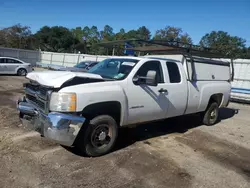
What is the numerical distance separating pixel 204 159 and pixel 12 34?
181 feet

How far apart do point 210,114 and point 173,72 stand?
262 centimetres

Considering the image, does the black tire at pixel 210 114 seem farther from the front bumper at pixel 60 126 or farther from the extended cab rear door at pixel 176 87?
the front bumper at pixel 60 126

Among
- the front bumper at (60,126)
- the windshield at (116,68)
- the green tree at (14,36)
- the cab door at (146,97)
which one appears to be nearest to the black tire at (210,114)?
the cab door at (146,97)

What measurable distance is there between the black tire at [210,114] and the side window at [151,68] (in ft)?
9.01

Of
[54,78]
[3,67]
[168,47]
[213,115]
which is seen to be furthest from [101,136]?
[3,67]

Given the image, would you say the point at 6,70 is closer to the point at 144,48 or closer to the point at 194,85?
the point at 144,48

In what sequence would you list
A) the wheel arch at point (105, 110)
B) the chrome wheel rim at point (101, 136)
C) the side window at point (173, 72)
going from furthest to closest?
1. the side window at point (173, 72)
2. the chrome wheel rim at point (101, 136)
3. the wheel arch at point (105, 110)

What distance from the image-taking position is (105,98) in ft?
13.2

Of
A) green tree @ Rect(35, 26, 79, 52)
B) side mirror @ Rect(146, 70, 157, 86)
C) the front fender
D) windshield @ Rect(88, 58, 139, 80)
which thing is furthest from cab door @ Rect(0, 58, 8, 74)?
green tree @ Rect(35, 26, 79, 52)

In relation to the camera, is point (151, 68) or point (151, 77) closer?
point (151, 77)

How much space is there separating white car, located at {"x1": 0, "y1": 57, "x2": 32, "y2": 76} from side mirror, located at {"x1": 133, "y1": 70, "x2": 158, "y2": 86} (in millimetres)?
15205

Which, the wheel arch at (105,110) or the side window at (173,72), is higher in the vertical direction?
the side window at (173,72)

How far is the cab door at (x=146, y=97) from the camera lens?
4543 millimetres

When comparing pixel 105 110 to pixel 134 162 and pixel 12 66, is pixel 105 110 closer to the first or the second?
pixel 134 162
